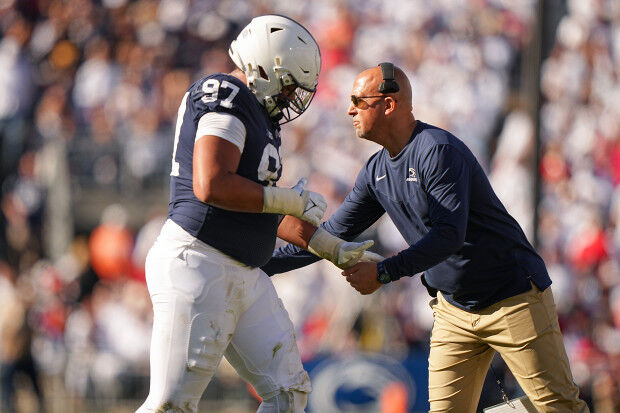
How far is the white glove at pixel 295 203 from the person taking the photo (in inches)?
Result: 133

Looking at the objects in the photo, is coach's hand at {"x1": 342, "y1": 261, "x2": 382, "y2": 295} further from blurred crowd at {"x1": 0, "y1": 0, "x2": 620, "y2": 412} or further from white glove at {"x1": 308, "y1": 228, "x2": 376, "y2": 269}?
blurred crowd at {"x1": 0, "y1": 0, "x2": 620, "y2": 412}

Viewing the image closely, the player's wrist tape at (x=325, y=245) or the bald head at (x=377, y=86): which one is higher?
the bald head at (x=377, y=86)

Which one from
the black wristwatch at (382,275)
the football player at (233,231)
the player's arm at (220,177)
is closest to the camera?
the player's arm at (220,177)

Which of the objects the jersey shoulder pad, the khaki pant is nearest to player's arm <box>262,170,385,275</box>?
the khaki pant

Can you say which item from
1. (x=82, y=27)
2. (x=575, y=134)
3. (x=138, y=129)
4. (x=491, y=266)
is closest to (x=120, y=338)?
(x=138, y=129)

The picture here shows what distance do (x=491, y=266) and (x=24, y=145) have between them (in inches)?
Answer: 249

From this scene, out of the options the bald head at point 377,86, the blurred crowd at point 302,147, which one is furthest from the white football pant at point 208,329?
the blurred crowd at point 302,147

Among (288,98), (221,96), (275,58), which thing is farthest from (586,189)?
(221,96)

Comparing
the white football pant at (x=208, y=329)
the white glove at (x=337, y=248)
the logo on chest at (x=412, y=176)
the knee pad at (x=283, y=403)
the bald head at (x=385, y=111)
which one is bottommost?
the knee pad at (x=283, y=403)

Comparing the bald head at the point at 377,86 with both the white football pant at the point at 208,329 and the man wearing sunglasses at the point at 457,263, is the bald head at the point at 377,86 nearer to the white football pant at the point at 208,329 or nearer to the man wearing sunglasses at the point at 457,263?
the man wearing sunglasses at the point at 457,263

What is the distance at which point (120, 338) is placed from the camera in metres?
8.70

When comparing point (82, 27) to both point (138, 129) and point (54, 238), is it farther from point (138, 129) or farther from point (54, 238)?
point (54, 238)

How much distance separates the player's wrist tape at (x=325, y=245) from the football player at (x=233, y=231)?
48 millimetres

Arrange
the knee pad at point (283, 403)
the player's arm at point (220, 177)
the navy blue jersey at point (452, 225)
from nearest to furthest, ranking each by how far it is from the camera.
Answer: the player's arm at point (220, 177), the knee pad at point (283, 403), the navy blue jersey at point (452, 225)
